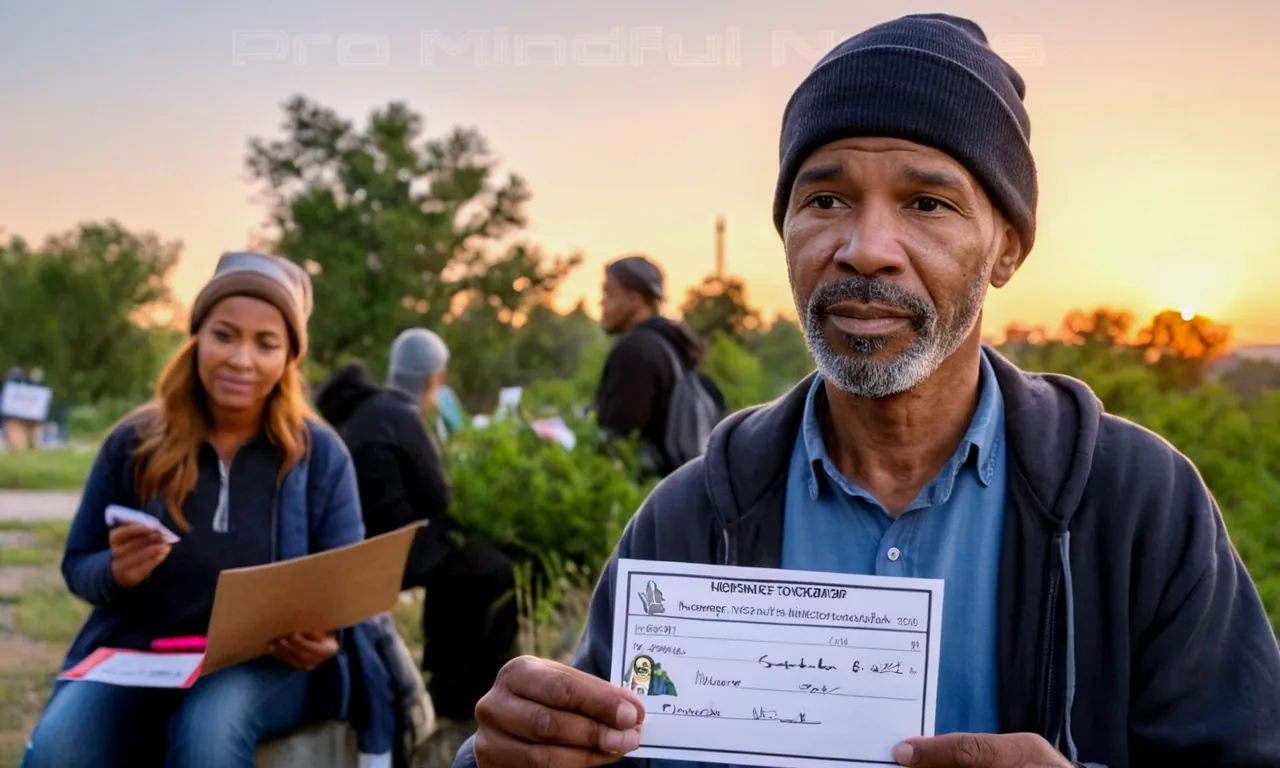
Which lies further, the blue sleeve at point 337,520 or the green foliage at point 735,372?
the green foliage at point 735,372

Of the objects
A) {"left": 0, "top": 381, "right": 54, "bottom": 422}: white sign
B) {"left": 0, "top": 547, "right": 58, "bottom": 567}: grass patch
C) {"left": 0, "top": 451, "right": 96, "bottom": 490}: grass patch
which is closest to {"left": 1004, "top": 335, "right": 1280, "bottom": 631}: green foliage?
{"left": 0, "top": 547, "right": 58, "bottom": 567}: grass patch

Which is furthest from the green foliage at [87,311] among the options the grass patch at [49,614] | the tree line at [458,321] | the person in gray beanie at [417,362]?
the person in gray beanie at [417,362]

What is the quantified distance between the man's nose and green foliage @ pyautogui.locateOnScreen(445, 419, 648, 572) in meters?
3.71

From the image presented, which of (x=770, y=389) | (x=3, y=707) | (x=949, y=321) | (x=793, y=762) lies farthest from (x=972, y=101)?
(x=770, y=389)

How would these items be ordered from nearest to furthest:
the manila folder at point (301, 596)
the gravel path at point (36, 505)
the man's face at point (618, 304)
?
the manila folder at point (301, 596)
the man's face at point (618, 304)
the gravel path at point (36, 505)

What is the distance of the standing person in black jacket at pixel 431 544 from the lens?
4.94 metres

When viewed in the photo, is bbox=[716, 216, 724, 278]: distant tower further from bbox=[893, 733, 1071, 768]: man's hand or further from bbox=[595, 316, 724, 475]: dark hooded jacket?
bbox=[893, 733, 1071, 768]: man's hand

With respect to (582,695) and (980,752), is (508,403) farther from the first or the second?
(980,752)

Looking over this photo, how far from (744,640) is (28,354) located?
4146 cm

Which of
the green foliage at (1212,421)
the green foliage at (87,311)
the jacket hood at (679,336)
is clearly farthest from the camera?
the green foliage at (87,311)

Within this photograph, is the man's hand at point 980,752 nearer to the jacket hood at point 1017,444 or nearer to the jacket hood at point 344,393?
the jacket hood at point 1017,444

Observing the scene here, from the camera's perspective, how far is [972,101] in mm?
1965

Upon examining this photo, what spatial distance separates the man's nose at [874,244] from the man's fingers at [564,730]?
31.2 inches

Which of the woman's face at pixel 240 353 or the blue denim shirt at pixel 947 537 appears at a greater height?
the woman's face at pixel 240 353
